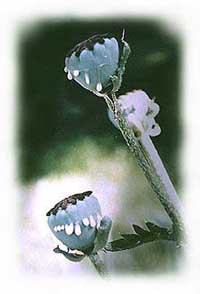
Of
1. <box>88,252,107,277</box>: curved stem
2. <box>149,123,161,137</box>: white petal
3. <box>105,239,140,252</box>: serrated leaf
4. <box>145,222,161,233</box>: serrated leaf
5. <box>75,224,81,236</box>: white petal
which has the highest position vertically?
<box>149,123,161,137</box>: white petal

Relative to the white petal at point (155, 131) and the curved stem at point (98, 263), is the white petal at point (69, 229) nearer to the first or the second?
the curved stem at point (98, 263)

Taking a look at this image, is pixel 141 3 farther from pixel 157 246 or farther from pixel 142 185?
pixel 157 246

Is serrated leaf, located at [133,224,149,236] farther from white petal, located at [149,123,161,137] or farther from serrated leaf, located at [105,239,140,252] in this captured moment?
white petal, located at [149,123,161,137]

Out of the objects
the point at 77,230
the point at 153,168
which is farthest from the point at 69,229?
the point at 153,168

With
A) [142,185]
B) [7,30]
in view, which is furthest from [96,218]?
[7,30]

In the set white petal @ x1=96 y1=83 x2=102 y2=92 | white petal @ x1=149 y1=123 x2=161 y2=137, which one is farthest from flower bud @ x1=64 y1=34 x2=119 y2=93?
white petal @ x1=149 y1=123 x2=161 y2=137

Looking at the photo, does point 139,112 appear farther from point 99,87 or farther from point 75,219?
point 75,219
